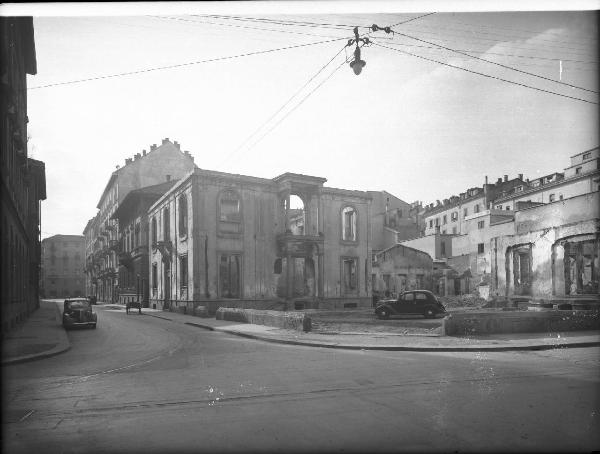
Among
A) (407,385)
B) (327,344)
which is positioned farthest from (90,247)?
(407,385)

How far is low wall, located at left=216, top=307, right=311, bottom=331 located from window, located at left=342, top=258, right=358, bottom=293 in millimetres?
13289

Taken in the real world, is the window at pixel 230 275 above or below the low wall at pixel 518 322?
above

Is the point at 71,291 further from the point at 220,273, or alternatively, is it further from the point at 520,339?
the point at 520,339

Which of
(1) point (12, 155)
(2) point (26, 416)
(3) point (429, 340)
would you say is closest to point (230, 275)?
(1) point (12, 155)

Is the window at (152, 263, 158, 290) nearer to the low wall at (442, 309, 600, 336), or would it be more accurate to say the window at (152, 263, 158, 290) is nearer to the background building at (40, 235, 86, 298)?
the low wall at (442, 309, 600, 336)

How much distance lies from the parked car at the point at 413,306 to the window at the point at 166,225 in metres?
18.4

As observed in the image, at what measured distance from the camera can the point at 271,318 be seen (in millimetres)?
19891

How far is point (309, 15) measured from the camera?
825 centimetres

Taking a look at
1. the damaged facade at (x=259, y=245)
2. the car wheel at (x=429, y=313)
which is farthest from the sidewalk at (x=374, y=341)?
the damaged facade at (x=259, y=245)

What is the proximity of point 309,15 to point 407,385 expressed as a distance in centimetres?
669

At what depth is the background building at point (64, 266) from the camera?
305ft

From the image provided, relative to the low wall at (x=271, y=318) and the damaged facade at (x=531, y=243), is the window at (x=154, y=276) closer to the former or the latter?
the low wall at (x=271, y=318)

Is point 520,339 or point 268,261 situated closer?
point 520,339

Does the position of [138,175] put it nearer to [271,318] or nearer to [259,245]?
[259,245]
